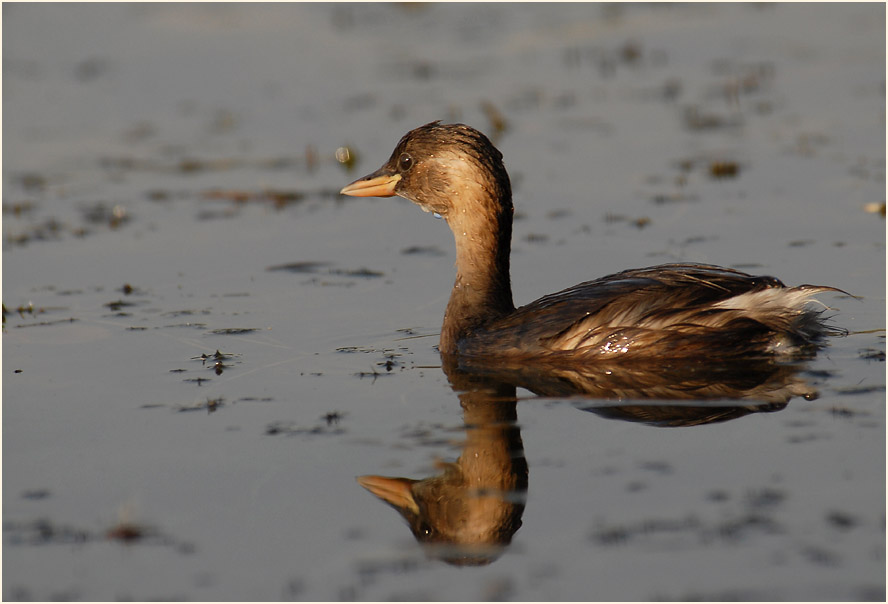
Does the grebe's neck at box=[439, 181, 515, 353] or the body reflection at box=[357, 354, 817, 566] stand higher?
the grebe's neck at box=[439, 181, 515, 353]

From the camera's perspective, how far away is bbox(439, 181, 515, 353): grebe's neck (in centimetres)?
779

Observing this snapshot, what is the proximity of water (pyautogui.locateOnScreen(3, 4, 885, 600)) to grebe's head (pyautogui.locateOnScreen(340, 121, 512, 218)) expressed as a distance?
0.81m

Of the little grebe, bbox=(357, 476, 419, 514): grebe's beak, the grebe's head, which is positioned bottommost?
bbox=(357, 476, 419, 514): grebe's beak

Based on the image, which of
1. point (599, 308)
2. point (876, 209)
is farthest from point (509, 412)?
point (876, 209)

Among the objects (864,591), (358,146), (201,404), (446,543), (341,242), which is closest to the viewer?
(864,591)

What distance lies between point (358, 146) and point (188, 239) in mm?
2755

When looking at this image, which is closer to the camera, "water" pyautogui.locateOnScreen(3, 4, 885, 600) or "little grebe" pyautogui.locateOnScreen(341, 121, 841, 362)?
"water" pyautogui.locateOnScreen(3, 4, 885, 600)

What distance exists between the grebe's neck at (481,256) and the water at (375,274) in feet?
1.26

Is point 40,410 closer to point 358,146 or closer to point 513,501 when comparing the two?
point 513,501

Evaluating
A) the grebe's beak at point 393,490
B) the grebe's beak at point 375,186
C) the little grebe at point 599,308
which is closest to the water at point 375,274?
the grebe's beak at point 393,490

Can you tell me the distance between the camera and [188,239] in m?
10.4

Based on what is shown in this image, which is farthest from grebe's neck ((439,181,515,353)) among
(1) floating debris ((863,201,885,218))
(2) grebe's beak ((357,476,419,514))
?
(1) floating debris ((863,201,885,218))

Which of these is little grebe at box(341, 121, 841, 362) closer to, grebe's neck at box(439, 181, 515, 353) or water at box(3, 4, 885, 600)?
grebe's neck at box(439, 181, 515, 353)

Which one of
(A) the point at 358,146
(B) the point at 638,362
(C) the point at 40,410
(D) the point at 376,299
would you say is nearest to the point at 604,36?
(A) the point at 358,146
